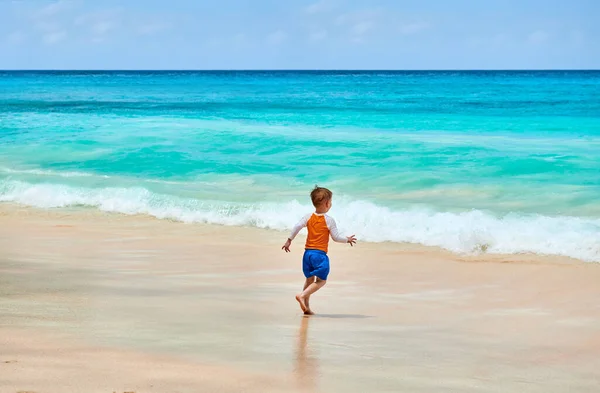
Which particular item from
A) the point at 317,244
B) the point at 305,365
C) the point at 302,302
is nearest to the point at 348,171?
the point at 317,244

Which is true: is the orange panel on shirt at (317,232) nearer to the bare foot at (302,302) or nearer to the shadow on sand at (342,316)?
the bare foot at (302,302)

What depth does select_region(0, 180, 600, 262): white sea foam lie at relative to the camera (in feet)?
35.4

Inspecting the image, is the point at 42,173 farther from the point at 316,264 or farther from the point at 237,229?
the point at 316,264

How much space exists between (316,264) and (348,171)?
452 inches

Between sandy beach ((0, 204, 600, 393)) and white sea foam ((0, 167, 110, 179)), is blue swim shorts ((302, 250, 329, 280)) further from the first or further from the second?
white sea foam ((0, 167, 110, 179))

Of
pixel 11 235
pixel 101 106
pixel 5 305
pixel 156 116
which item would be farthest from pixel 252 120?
pixel 5 305

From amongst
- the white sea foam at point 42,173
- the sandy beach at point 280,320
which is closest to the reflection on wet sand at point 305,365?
the sandy beach at point 280,320

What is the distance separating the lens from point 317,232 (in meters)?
6.93

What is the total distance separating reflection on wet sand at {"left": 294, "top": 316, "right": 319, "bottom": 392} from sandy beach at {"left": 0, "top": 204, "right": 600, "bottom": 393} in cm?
2

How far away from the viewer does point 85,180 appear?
17828 millimetres

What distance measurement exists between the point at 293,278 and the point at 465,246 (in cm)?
294

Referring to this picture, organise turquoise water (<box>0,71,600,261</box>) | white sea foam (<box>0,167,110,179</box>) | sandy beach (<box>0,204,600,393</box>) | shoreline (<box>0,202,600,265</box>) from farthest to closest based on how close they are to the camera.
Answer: white sea foam (<box>0,167,110,179</box>)
turquoise water (<box>0,71,600,261</box>)
shoreline (<box>0,202,600,265</box>)
sandy beach (<box>0,204,600,393</box>)

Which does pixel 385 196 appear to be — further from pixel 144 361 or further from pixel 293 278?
pixel 144 361

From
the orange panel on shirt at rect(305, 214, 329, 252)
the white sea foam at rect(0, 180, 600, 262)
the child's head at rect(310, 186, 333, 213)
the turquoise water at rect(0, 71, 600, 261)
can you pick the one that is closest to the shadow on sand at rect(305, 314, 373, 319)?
the orange panel on shirt at rect(305, 214, 329, 252)
